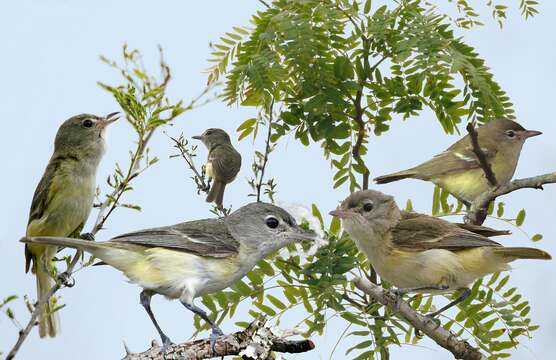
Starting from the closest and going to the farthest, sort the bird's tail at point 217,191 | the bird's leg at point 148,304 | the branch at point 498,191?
1. the bird's leg at point 148,304
2. the branch at point 498,191
3. the bird's tail at point 217,191

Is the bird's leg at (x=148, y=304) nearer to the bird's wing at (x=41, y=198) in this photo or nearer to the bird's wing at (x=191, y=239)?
the bird's wing at (x=191, y=239)

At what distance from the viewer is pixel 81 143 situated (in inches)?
172

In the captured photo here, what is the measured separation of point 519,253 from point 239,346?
4.59 feet

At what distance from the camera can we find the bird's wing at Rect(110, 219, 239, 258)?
315 centimetres

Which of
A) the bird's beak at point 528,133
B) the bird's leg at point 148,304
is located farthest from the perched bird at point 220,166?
the bird's beak at point 528,133

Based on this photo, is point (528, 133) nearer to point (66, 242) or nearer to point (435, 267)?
point (435, 267)

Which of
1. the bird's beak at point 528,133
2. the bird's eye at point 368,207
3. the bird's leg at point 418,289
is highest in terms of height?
the bird's beak at point 528,133

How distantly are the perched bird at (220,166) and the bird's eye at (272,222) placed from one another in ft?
4.25

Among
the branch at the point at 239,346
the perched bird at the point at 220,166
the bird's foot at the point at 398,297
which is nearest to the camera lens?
the branch at the point at 239,346

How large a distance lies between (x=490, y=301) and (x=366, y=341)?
2.54 ft

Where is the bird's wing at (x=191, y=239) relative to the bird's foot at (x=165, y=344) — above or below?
above

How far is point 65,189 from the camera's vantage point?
4.22 m

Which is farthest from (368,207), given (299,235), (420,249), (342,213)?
(299,235)

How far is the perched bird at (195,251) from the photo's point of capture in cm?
310
